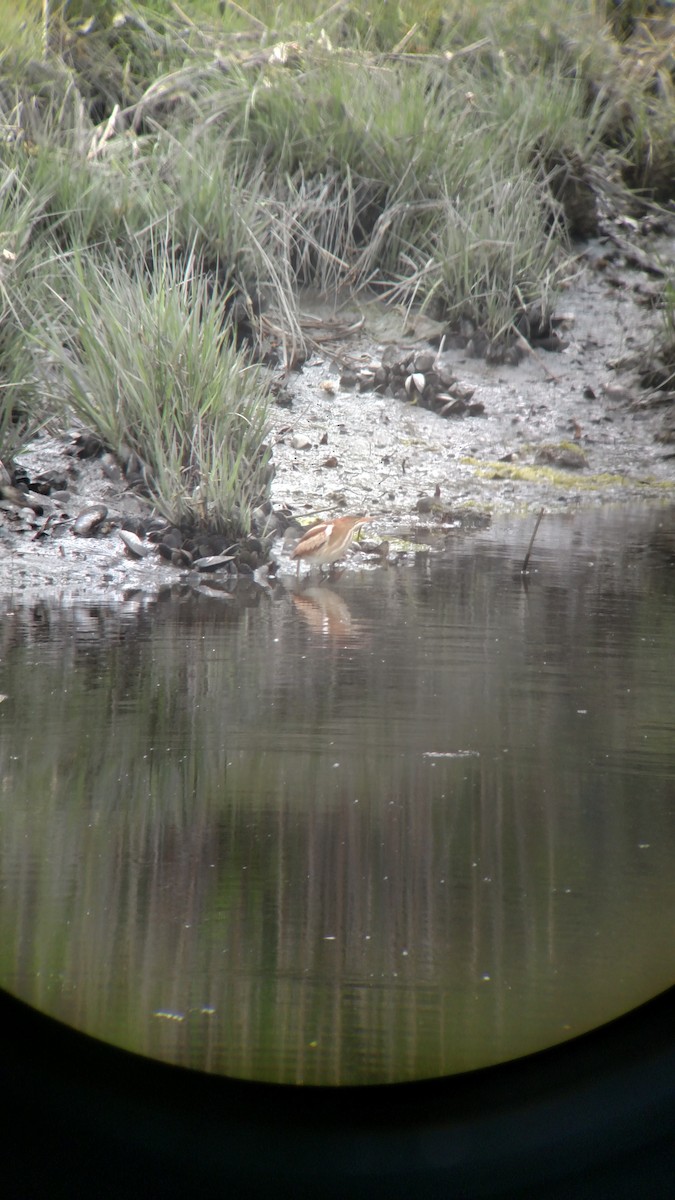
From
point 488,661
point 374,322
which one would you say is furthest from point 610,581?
point 374,322

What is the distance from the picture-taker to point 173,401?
191cm

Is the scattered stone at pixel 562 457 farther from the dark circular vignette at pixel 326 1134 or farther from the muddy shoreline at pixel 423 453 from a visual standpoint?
the dark circular vignette at pixel 326 1134

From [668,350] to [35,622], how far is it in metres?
1.96

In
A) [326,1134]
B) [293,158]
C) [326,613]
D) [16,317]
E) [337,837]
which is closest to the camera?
[326,1134]

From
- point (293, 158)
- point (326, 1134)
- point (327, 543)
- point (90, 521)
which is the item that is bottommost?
point (90, 521)

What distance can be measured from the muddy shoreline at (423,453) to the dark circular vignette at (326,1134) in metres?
1.20

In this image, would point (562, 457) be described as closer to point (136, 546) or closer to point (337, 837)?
point (136, 546)

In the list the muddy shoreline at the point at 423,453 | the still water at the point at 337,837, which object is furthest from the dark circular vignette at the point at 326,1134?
the muddy shoreline at the point at 423,453

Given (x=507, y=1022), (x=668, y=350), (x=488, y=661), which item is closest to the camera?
(x=507, y=1022)

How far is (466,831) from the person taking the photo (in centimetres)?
64

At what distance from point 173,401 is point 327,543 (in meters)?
0.44

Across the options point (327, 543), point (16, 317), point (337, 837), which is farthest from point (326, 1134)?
point (16, 317)

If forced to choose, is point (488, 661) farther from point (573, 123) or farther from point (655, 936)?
point (573, 123)

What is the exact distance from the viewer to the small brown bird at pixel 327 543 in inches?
67.4
